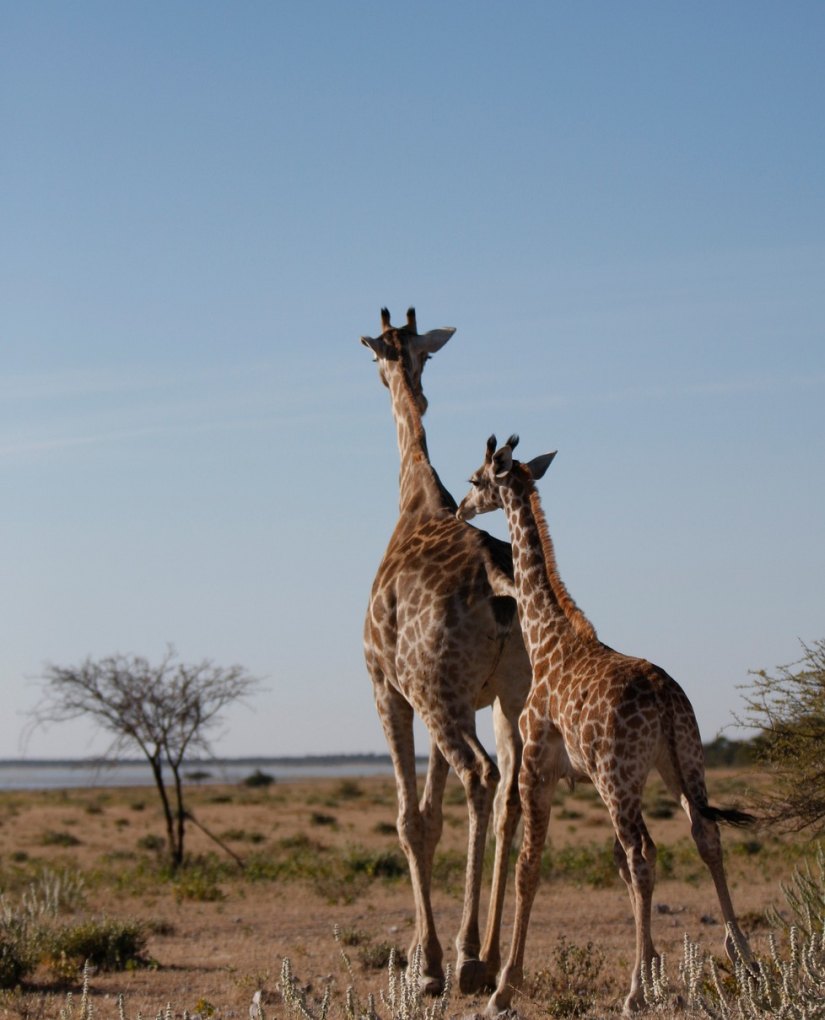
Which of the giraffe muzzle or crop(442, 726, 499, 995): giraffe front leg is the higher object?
the giraffe muzzle

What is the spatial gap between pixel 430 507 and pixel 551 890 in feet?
27.3

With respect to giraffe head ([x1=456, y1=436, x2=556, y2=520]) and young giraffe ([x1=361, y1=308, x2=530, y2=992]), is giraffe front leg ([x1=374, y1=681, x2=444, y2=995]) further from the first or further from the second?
giraffe head ([x1=456, y1=436, x2=556, y2=520])

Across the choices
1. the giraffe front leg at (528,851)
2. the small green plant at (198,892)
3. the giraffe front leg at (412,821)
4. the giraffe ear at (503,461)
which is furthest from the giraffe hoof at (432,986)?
the small green plant at (198,892)

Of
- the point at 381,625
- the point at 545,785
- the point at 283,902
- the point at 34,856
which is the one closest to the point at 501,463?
the point at 381,625

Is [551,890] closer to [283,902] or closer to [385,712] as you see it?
[283,902]

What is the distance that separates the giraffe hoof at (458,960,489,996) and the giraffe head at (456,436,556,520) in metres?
3.17

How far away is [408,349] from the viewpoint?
13.0 meters

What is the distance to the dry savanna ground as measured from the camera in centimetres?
1034

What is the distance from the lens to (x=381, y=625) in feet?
34.8

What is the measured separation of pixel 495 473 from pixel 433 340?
3412 mm

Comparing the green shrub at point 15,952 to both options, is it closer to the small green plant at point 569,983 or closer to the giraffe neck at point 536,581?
the small green plant at point 569,983

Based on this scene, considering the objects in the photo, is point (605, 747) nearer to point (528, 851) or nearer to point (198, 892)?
point (528, 851)

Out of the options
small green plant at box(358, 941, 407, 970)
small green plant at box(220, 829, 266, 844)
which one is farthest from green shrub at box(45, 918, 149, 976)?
small green plant at box(220, 829, 266, 844)

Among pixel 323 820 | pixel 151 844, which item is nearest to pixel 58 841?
pixel 151 844
